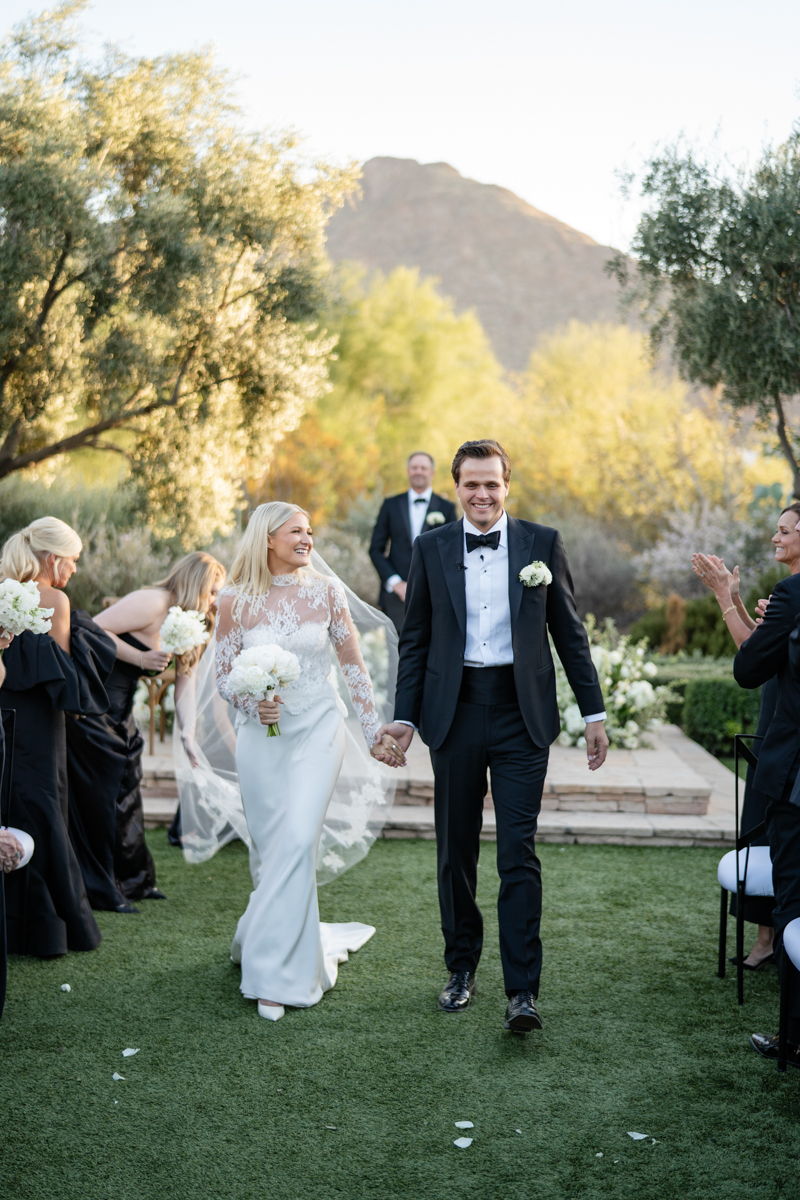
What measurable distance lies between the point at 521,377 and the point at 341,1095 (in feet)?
102

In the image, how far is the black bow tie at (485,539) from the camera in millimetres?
3893

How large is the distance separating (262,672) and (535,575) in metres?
1.18

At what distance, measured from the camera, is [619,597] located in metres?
18.4

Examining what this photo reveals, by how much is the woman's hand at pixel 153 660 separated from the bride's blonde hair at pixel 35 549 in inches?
34.0

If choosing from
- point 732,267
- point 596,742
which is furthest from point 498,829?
point 732,267

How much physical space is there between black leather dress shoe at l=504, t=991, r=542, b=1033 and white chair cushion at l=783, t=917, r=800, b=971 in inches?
38.8

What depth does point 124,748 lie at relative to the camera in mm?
5312

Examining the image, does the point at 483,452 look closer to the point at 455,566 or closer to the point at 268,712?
the point at 455,566

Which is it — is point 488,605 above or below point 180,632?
above

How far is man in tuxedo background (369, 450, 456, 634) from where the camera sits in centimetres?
879

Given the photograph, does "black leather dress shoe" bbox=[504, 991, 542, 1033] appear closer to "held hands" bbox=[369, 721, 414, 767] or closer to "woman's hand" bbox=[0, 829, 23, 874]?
"held hands" bbox=[369, 721, 414, 767]

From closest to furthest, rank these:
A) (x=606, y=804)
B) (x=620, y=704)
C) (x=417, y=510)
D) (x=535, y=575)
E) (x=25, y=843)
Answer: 1. (x=535, y=575)
2. (x=25, y=843)
3. (x=606, y=804)
4. (x=620, y=704)
5. (x=417, y=510)

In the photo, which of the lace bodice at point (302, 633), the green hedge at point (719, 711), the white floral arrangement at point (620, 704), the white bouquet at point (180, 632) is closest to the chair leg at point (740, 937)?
the lace bodice at point (302, 633)

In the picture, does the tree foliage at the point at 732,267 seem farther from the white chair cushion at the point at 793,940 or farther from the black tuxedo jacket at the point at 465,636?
the white chair cushion at the point at 793,940
